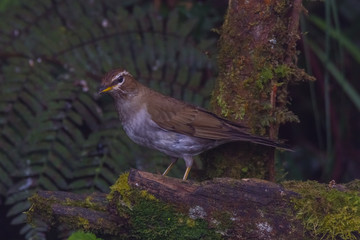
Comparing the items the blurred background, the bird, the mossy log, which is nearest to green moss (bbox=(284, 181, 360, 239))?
the mossy log

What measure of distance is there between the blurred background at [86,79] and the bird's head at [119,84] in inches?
21.6

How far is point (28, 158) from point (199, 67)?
1476 mm

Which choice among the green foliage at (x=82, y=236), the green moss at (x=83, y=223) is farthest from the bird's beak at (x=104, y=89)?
the green foliage at (x=82, y=236)

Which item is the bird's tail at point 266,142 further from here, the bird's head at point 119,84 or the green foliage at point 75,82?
the green foliage at point 75,82

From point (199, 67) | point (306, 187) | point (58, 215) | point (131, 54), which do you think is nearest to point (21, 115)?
point (131, 54)

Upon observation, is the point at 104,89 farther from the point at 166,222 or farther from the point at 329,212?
the point at 329,212

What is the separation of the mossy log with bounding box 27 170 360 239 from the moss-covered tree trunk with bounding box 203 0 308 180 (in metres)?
0.57

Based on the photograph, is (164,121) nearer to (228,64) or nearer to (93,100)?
(228,64)

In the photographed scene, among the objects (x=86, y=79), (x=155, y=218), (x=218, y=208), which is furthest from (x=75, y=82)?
(x=218, y=208)

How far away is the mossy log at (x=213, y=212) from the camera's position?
9.87 ft

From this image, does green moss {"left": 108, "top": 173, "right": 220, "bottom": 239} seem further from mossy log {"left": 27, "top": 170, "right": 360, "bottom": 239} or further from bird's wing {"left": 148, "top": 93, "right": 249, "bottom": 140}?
bird's wing {"left": 148, "top": 93, "right": 249, "bottom": 140}

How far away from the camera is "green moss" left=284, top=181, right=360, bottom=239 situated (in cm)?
299

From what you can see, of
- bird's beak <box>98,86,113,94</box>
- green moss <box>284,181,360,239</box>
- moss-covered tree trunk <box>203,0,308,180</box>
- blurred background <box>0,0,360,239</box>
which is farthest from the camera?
blurred background <box>0,0,360,239</box>

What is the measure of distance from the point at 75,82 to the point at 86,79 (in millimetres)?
90
